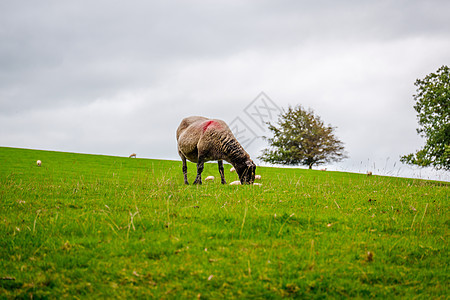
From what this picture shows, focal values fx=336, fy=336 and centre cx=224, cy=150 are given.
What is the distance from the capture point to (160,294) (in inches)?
167

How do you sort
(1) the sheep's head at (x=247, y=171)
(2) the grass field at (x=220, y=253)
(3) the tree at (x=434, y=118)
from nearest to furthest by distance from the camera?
(2) the grass field at (x=220, y=253), (1) the sheep's head at (x=247, y=171), (3) the tree at (x=434, y=118)

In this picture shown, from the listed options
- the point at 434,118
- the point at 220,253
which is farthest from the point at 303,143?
the point at 220,253

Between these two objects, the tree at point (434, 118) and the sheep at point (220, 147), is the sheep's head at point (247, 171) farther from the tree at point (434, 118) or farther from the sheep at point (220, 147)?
the tree at point (434, 118)

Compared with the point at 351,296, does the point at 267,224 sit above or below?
above

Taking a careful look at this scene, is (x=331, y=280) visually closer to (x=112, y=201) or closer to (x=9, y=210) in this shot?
(x=112, y=201)

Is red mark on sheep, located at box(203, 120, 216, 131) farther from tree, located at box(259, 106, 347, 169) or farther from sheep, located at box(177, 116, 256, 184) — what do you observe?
tree, located at box(259, 106, 347, 169)

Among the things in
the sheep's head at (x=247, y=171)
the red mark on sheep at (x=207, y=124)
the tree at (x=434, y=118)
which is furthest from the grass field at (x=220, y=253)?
the tree at (x=434, y=118)

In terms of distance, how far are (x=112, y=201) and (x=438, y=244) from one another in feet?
25.5

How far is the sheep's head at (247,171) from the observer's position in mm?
14773

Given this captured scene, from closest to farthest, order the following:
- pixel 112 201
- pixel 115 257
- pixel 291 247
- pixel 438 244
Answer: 1. pixel 115 257
2. pixel 291 247
3. pixel 438 244
4. pixel 112 201

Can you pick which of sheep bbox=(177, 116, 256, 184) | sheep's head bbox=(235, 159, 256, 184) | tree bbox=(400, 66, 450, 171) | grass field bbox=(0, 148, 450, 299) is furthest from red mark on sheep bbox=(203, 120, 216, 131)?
tree bbox=(400, 66, 450, 171)

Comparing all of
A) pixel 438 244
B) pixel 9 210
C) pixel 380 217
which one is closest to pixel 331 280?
pixel 438 244

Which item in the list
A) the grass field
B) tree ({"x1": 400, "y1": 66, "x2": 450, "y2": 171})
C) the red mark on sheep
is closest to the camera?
the grass field

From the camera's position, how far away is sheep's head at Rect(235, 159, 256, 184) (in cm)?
1477
